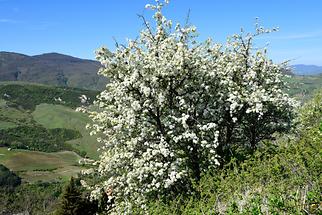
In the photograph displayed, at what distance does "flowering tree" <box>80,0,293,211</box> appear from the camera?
2144 cm

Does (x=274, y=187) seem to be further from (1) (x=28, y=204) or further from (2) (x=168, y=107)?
(1) (x=28, y=204)

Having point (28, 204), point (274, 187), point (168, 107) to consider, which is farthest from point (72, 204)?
point (28, 204)

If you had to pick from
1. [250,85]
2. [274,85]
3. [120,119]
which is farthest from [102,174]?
[274,85]

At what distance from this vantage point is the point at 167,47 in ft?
72.9

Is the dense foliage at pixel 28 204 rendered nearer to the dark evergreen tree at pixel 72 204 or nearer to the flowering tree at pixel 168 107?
the dark evergreen tree at pixel 72 204

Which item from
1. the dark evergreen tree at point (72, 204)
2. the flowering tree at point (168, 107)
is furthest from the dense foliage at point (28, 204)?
the flowering tree at point (168, 107)

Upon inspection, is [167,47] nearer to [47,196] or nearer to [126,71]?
[126,71]

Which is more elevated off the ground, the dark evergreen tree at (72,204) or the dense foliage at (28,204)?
the dark evergreen tree at (72,204)

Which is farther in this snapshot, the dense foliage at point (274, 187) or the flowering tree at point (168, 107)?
the flowering tree at point (168, 107)

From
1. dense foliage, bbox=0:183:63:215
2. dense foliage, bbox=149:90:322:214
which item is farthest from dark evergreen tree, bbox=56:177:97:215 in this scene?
dense foliage, bbox=0:183:63:215

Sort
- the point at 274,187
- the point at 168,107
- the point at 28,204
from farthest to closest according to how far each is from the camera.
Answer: the point at 28,204
the point at 168,107
the point at 274,187

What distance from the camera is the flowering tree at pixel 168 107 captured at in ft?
70.3

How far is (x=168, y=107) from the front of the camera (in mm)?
22781

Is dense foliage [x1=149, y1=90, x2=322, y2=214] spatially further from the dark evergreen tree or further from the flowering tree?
the dark evergreen tree
